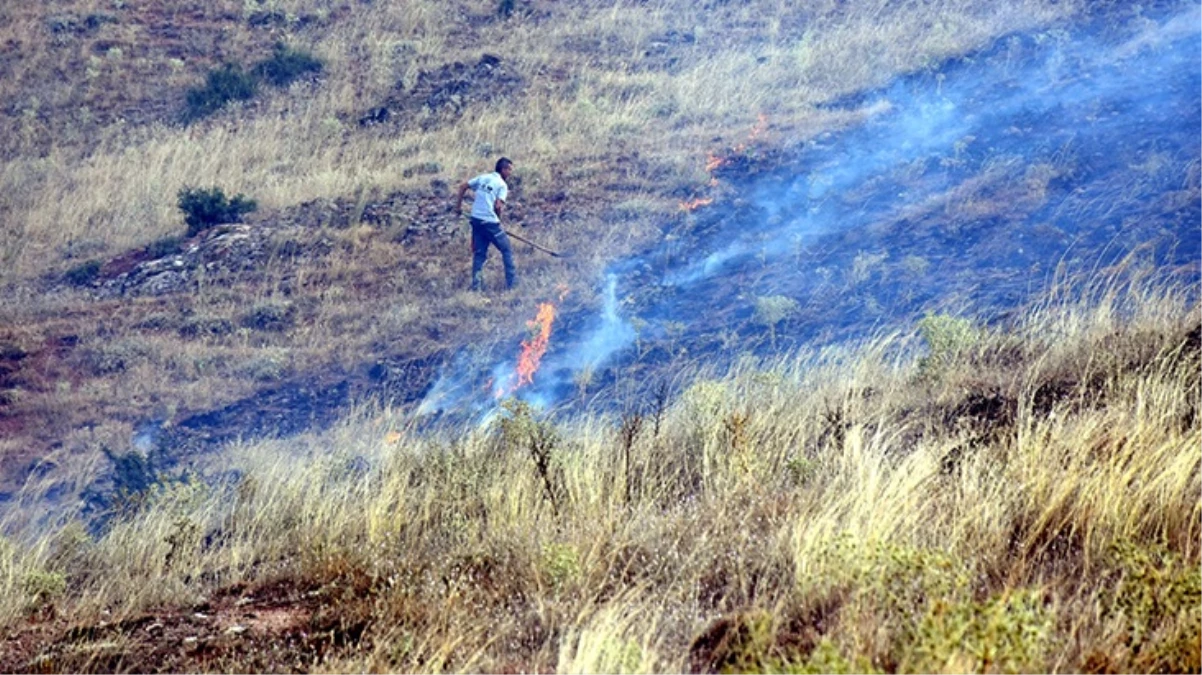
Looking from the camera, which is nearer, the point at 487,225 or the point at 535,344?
the point at 535,344

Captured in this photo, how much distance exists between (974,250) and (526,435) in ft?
26.2

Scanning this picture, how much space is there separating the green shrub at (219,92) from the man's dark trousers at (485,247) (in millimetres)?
10885

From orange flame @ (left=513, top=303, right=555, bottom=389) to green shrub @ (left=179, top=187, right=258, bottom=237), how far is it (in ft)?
21.7

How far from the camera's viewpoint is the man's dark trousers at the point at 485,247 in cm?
1465

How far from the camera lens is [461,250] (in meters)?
16.1

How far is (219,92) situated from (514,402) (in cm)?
1866

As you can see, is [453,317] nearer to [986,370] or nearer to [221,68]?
[986,370]

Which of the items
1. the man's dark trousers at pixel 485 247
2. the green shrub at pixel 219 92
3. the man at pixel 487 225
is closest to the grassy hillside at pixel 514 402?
the green shrub at pixel 219 92

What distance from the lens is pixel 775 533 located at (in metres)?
4.40

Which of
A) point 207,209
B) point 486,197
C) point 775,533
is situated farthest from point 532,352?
point 775,533

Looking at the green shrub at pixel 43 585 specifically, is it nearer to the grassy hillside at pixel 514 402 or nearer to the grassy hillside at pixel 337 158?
the grassy hillside at pixel 514 402

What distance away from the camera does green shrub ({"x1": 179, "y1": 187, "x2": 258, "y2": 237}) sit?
17750 mm

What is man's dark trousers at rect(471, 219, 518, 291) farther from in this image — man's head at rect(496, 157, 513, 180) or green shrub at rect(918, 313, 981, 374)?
green shrub at rect(918, 313, 981, 374)

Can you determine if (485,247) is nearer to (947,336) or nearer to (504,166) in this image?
(504,166)
